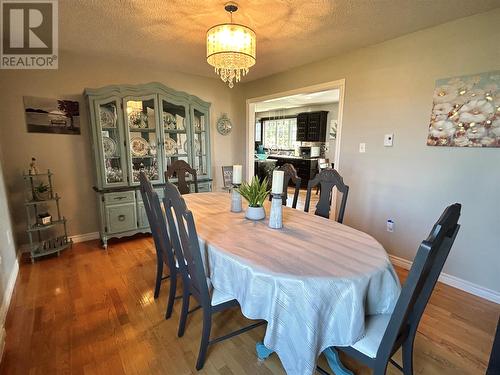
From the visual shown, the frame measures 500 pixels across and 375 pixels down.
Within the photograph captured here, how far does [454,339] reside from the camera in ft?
5.46

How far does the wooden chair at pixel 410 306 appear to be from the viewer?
86 cm

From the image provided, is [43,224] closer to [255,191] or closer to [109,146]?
[109,146]

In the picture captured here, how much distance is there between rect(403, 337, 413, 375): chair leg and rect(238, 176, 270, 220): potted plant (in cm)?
104

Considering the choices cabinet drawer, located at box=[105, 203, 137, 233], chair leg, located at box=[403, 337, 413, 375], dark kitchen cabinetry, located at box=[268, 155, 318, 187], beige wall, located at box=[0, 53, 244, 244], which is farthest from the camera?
dark kitchen cabinetry, located at box=[268, 155, 318, 187]

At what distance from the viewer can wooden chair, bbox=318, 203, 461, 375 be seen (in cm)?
86

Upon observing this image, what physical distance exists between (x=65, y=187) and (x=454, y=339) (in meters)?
3.97

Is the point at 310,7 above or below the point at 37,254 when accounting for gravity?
above

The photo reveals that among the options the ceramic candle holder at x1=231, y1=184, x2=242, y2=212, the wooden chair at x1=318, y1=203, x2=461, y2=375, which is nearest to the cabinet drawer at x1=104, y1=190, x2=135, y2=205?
the ceramic candle holder at x1=231, y1=184, x2=242, y2=212

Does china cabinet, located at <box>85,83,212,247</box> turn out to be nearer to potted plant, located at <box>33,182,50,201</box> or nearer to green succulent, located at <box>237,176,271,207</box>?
potted plant, located at <box>33,182,50,201</box>

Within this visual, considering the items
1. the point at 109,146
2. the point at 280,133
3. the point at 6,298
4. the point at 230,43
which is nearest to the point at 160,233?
the point at 6,298

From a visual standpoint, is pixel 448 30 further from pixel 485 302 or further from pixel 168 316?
pixel 168 316

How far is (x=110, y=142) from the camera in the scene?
2982 mm

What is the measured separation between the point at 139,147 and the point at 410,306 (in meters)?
3.13

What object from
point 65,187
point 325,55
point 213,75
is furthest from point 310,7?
point 65,187
